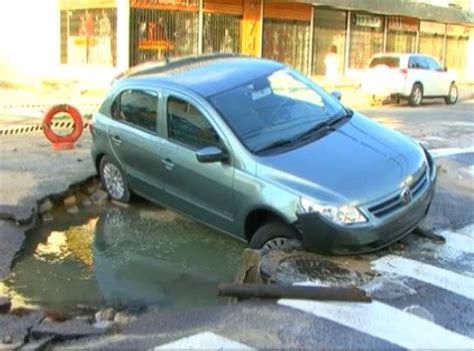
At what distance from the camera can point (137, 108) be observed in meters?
8.38

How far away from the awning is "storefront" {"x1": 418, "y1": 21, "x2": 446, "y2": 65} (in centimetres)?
67

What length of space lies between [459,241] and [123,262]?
11.1 ft

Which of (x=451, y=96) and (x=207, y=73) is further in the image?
(x=451, y=96)

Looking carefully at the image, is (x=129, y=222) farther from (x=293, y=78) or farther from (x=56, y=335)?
(x=56, y=335)

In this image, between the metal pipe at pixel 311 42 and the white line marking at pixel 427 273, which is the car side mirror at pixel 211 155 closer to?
the white line marking at pixel 427 273

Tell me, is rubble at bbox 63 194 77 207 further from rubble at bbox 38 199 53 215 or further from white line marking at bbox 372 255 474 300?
white line marking at bbox 372 255 474 300

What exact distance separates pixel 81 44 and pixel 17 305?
70.3 feet

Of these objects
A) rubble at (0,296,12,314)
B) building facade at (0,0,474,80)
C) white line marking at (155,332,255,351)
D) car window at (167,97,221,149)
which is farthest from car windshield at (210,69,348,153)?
building facade at (0,0,474,80)

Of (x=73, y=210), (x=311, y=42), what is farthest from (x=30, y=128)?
(x=311, y=42)

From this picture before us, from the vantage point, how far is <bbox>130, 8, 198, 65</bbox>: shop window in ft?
79.6

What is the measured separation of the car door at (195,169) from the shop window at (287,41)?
21166 millimetres

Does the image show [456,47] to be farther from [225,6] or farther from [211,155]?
[211,155]

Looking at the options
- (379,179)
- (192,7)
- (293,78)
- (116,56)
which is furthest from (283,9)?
(379,179)

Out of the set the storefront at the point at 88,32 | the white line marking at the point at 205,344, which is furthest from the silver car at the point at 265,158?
the storefront at the point at 88,32
